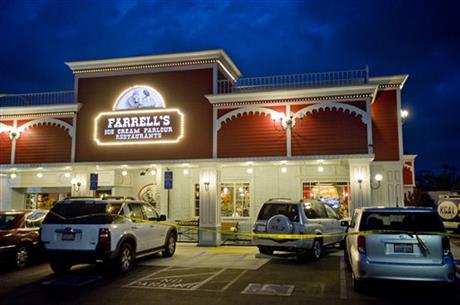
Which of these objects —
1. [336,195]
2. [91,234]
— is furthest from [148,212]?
[336,195]

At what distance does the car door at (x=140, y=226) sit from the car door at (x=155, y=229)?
6.5 inches

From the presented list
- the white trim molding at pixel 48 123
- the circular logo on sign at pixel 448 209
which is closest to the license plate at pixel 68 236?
the white trim molding at pixel 48 123

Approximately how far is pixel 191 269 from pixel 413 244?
5.55 m

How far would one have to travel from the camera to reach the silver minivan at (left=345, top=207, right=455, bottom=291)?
7281mm

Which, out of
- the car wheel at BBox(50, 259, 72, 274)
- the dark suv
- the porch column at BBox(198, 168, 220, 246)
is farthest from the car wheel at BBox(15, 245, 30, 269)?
the porch column at BBox(198, 168, 220, 246)

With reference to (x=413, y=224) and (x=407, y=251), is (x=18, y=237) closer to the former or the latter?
(x=407, y=251)

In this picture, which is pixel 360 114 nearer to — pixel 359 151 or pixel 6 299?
pixel 359 151

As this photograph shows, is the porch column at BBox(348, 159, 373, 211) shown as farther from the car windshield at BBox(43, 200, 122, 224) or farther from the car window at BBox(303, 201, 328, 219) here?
the car windshield at BBox(43, 200, 122, 224)

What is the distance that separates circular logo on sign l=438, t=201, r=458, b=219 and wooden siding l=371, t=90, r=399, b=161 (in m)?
4.35

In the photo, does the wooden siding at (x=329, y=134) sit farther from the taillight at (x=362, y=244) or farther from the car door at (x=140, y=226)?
the taillight at (x=362, y=244)

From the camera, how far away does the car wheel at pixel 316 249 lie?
11953 millimetres

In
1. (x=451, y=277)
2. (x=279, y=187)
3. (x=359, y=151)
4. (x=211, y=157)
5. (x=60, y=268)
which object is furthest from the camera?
(x=279, y=187)

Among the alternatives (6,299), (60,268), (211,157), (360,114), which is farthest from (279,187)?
(6,299)

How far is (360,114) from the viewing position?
1516 centimetres
